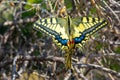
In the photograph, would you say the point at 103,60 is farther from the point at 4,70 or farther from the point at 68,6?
the point at 4,70

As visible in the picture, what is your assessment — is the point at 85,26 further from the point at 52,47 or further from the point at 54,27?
the point at 52,47

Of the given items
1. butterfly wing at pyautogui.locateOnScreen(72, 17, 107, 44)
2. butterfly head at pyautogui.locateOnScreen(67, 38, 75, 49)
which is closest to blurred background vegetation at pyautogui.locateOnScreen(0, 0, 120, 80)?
butterfly wing at pyautogui.locateOnScreen(72, 17, 107, 44)

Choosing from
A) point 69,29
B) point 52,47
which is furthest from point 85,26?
point 52,47

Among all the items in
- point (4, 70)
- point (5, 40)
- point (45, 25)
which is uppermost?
point (45, 25)

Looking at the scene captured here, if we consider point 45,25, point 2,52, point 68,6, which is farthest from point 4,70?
point 45,25

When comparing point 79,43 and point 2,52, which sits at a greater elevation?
point 79,43

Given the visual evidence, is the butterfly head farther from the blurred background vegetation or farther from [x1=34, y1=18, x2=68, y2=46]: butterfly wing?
the blurred background vegetation

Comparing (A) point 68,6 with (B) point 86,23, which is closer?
(B) point 86,23

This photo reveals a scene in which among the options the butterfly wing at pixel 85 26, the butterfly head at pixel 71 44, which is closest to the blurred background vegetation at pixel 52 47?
the butterfly wing at pixel 85 26
